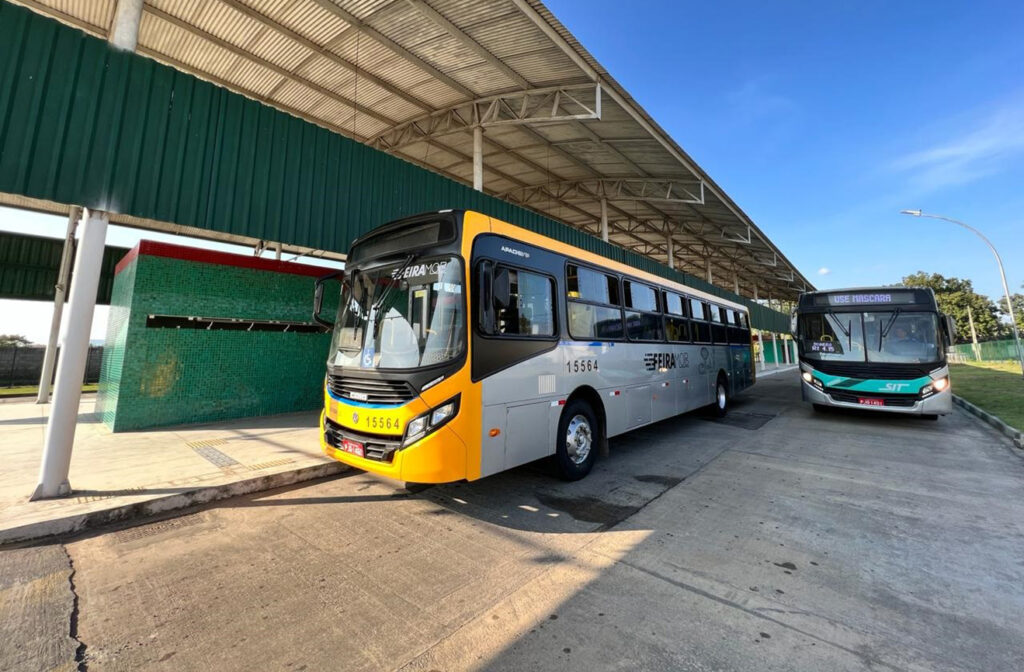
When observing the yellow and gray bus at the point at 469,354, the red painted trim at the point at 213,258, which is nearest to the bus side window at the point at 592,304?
the yellow and gray bus at the point at 469,354

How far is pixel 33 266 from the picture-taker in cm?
1517

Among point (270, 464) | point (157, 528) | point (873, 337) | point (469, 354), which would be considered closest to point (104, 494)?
point (157, 528)

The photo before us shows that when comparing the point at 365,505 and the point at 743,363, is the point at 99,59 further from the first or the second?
the point at 743,363

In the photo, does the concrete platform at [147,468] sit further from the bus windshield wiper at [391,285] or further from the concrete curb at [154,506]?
the bus windshield wiper at [391,285]

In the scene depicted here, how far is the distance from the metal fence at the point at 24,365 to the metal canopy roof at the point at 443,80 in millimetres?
14848

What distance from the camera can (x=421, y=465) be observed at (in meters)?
3.57

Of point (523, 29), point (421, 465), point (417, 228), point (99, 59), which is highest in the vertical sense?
point (523, 29)

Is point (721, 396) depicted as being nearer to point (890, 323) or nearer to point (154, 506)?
point (890, 323)

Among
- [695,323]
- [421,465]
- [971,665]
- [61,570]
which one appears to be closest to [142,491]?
[61,570]

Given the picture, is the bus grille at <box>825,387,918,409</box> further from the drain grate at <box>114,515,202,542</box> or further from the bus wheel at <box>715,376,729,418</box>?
the drain grate at <box>114,515,202,542</box>

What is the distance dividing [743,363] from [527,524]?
35.8ft

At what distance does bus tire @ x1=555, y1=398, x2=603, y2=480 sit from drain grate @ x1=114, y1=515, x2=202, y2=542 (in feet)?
13.0

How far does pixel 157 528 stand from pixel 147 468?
75.5 inches

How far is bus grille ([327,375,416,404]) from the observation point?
12.3ft
